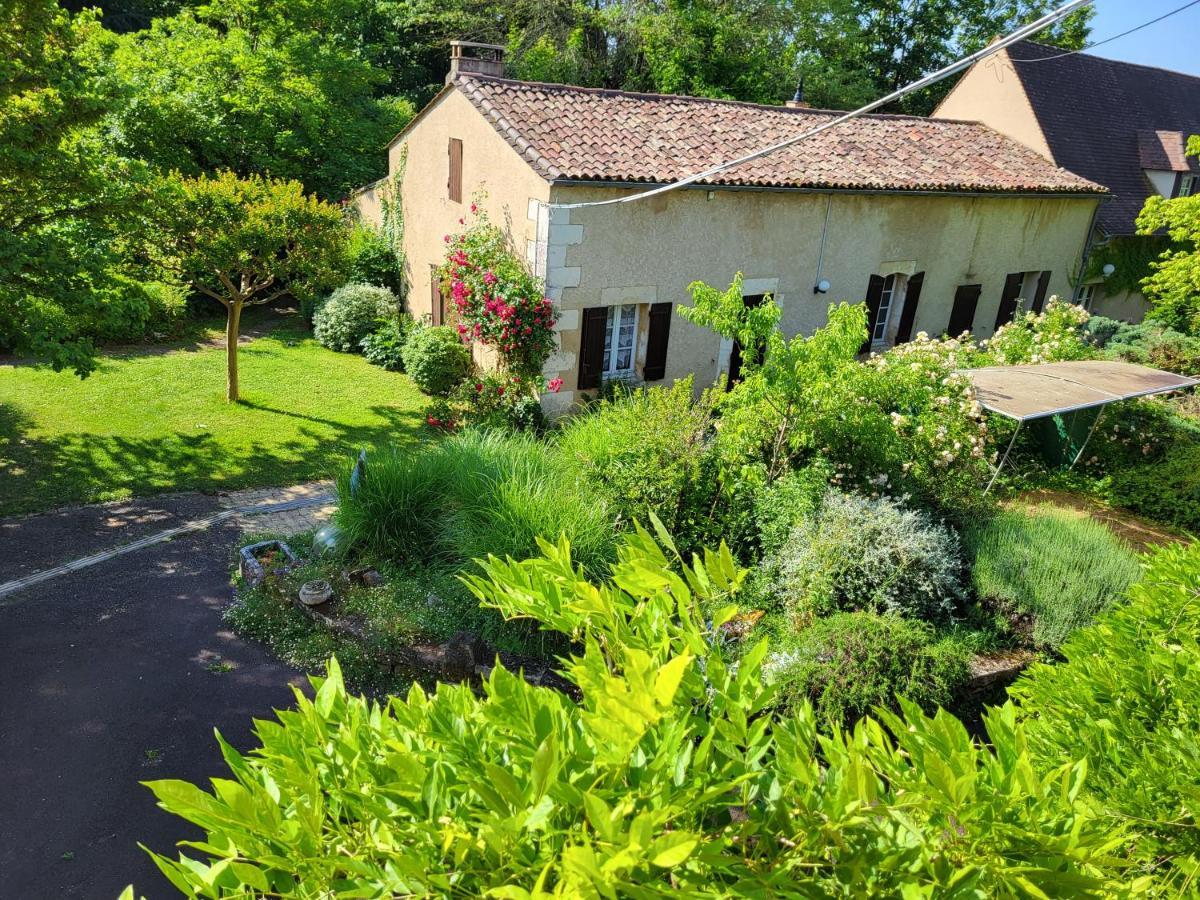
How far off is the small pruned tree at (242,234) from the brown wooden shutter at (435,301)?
2.40 metres

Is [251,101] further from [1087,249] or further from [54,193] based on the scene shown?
[1087,249]

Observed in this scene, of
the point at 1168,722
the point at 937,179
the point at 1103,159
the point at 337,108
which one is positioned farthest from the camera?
the point at 337,108

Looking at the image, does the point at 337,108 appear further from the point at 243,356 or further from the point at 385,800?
the point at 385,800

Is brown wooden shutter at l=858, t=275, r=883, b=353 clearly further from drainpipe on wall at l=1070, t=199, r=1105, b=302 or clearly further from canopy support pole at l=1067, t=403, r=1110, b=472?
drainpipe on wall at l=1070, t=199, r=1105, b=302

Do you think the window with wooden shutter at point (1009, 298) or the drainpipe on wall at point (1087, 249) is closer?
the window with wooden shutter at point (1009, 298)

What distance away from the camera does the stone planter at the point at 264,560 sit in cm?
813

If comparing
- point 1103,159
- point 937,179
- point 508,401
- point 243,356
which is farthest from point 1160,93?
point 243,356

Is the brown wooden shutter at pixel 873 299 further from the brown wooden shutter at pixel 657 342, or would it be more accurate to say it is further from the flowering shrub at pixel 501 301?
the flowering shrub at pixel 501 301

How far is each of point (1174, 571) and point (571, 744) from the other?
3.24m

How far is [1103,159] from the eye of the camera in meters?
18.9

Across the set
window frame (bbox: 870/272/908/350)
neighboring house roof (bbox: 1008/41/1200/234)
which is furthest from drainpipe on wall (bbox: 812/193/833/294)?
neighboring house roof (bbox: 1008/41/1200/234)

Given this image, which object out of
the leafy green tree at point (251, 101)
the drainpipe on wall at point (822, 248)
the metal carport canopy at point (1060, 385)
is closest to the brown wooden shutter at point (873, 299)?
the drainpipe on wall at point (822, 248)

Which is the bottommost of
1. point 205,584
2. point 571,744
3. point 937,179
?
point 205,584

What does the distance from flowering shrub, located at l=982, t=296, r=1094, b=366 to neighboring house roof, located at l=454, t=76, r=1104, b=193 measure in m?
2.77
